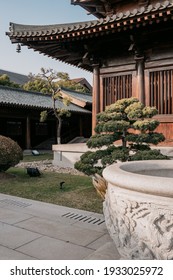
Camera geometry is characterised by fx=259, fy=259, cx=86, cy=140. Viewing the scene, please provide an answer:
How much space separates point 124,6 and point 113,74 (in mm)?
2422

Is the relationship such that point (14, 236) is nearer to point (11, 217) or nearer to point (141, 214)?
point (11, 217)

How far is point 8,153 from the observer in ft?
25.7

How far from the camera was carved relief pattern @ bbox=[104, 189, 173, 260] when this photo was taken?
2070mm

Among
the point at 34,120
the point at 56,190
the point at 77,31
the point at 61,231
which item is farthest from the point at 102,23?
the point at 34,120

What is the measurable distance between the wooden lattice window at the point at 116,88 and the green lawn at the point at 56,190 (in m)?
2.88

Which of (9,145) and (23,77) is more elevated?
(23,77)

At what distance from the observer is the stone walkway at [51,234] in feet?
9.92

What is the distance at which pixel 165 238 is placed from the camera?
207 centimetres

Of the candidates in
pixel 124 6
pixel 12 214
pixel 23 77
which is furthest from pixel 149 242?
pixel 23 77

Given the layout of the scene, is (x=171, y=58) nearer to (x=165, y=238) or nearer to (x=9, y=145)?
(x=9, y=145)

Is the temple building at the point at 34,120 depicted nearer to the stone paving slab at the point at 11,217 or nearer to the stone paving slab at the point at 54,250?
the stone paving slab at the point at 11,217

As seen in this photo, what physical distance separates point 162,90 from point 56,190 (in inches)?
174
